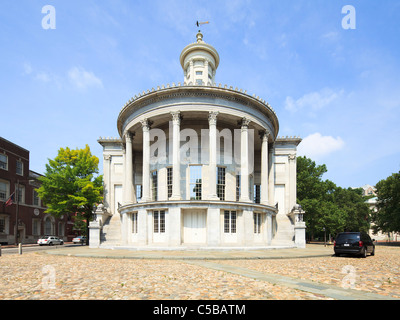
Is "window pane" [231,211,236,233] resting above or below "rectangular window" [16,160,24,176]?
below

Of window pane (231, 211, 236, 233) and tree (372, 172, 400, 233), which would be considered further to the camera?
tree (372, 172, 400, 233)

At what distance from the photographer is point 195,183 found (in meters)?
29.4

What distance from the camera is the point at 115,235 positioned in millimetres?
33188

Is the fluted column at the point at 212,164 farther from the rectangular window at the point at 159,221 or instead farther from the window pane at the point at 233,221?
the rectangular window at the point at 159,221

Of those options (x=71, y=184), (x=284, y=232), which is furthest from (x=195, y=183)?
(x=71, y=184)

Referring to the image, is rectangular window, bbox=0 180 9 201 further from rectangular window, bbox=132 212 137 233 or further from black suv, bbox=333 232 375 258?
black suv, bbox=333 232 375 258

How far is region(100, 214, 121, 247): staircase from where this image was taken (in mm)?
31625

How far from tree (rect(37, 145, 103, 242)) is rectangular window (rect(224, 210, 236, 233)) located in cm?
1760

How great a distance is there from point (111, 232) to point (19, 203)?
2479cm

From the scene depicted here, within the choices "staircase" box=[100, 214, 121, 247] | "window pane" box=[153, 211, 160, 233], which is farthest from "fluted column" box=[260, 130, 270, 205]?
"staircase" box=[100, 214, 121, 247]

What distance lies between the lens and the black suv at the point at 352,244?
19703mm

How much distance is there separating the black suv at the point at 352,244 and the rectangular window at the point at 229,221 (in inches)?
356

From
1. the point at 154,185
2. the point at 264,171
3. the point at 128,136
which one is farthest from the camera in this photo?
the point at 128,136

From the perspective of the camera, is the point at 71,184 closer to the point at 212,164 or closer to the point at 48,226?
the point at 212,164
